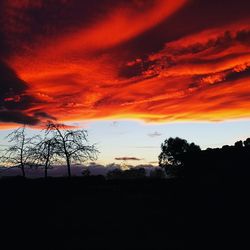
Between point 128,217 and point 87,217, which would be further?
point 87,217

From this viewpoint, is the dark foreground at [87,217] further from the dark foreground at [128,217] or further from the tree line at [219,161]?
the tree line at [219,161]

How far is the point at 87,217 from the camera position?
1933cm

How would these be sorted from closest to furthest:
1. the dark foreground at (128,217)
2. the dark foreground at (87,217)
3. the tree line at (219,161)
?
the dark foreground at (128,217) → the dark foreground at (87,217) → the tree line at (219,161)

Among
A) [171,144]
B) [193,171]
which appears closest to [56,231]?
[193,171]

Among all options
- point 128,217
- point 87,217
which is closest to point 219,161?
point 128,217

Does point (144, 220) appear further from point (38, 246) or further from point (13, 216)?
point (13, 216)

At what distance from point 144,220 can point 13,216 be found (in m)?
7.40

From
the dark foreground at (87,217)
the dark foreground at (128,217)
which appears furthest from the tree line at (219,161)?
the dark foreground at (87,217)

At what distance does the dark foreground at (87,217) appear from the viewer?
14.6 meters

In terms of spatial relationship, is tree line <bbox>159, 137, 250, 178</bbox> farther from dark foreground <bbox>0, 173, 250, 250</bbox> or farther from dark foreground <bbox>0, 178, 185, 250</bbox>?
dark foreground <bbox>0, 178, 185, 250</bbox>

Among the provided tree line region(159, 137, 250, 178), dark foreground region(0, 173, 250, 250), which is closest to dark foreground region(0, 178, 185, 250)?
dark foreground region(0, 173, 250, 250)

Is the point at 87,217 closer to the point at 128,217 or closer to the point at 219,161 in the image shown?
the point at 128,217

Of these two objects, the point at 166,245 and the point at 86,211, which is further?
the point at 86,211

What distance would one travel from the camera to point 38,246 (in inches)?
557
